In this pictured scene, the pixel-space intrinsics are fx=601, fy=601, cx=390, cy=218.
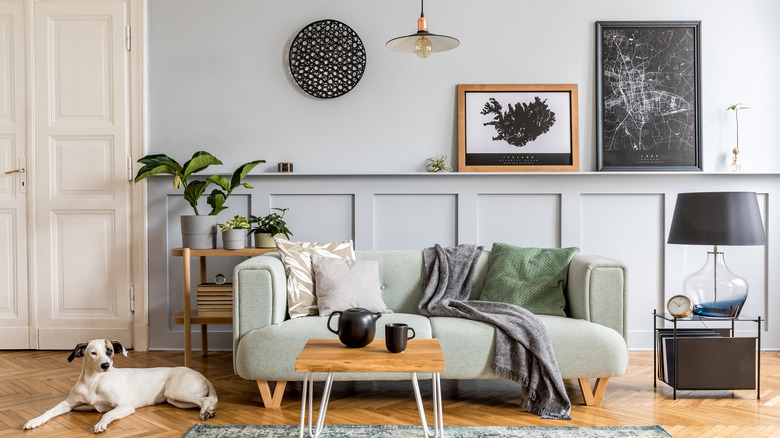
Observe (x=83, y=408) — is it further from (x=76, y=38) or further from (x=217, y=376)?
(x=76, y=38)

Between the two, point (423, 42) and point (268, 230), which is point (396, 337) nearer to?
point (423, 42)

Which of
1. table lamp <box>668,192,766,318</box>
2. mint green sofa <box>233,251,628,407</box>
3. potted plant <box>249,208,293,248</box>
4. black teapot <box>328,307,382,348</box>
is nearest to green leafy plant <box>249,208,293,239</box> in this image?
potted plant <box>249,208,293,248</box>

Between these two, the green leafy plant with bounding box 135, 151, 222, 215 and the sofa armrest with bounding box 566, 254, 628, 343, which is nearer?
the sofa armrest with bounding box 566, 254, 628, 343

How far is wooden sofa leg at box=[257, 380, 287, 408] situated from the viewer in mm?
2885

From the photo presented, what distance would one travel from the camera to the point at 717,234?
3025 mm

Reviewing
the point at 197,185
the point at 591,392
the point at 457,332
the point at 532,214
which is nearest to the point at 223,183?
the point at 197,185

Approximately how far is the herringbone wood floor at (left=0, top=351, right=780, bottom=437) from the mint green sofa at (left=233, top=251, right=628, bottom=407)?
0.53 feet

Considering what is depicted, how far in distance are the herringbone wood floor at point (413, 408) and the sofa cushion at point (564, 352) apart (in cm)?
19

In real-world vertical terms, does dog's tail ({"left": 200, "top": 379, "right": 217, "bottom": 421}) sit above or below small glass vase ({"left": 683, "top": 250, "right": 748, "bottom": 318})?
below

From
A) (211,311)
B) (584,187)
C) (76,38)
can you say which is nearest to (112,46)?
(76,38)

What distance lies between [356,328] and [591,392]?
4.50ft

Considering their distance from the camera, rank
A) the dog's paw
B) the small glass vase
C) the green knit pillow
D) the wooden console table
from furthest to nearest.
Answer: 1. the wooden console table
2. the green knit pillow
3. the small glass vase
4. the dog's paw

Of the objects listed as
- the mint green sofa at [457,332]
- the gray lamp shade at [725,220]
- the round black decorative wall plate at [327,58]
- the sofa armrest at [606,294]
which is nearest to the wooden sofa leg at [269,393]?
the mint green sofa at [457,332]

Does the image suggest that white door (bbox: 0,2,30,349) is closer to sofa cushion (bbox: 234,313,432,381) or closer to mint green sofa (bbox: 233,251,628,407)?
mint green sofa (bbox: 233,251,628,407)
